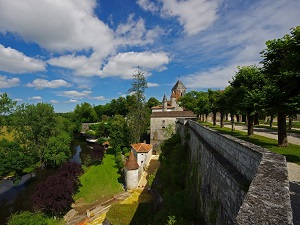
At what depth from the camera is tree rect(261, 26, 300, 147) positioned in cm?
847

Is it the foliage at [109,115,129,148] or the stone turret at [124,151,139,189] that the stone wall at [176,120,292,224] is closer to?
the stone turret at [124,151,139,189]

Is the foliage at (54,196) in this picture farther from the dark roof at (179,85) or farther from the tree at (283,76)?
the dark roof at (179,85)

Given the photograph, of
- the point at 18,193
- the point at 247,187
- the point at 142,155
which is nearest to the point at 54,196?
the point at 18,193

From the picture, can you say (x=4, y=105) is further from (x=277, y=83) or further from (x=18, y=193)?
(x=277, y=83)

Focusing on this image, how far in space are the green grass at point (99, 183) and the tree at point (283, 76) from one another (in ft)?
60.3

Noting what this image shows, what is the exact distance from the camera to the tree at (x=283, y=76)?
8469mm

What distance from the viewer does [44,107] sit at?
97.1ft

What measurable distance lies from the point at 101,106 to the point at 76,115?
716 inches

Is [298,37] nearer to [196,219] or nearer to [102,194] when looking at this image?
[196,219]

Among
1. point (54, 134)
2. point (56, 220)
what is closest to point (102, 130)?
point (54, 134)

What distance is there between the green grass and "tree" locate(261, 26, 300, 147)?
18377mm

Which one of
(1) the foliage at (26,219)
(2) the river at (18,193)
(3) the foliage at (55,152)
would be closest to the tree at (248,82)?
(1) the foliage at (26,219)

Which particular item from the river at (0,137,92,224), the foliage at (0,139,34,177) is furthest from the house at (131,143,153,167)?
Answer: the foliage at (0,139,34,177)

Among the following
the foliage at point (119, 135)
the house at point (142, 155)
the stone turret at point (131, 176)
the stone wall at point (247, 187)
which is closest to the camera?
the stone wall at point (247, 187)
